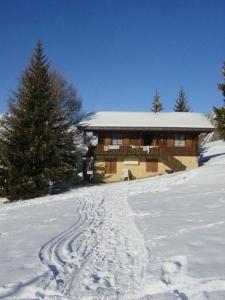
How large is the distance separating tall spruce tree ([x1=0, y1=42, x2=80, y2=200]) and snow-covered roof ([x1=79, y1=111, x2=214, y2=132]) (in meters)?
9.49

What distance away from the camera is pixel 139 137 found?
40750mm

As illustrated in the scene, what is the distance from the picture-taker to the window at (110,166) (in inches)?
1515

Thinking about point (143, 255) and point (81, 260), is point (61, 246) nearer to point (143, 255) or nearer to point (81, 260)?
point (81, 260)

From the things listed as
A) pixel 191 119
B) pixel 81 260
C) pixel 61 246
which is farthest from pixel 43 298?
pixel 191 119

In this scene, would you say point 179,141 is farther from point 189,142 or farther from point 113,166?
point 113,166

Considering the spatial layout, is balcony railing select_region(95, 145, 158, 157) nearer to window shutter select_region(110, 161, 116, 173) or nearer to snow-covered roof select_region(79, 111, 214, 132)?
window shutter select_region(110, 161, 116, 173)

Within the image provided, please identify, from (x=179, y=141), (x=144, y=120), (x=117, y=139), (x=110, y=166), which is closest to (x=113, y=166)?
(x=110, y=166)

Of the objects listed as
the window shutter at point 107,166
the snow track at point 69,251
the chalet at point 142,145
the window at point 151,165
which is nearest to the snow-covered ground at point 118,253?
the snow track at point 69,251

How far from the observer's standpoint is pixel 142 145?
41094 millimetres

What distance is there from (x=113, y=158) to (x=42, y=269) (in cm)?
3105

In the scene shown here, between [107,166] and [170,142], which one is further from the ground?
[170,142]

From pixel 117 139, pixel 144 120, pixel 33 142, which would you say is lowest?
pixel 33 142

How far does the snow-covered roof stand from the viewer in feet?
128

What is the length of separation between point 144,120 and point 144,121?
0.49 meters
